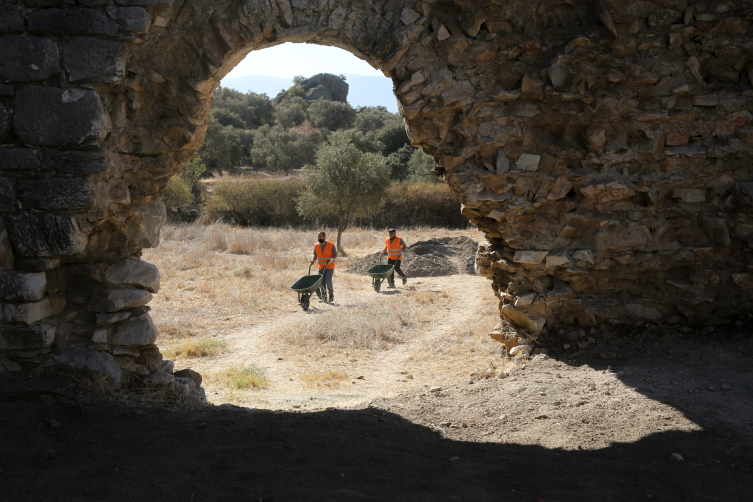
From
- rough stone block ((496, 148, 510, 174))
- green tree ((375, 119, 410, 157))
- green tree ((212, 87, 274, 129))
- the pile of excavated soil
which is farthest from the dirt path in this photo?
green tree ((212, 87, 274, 129))

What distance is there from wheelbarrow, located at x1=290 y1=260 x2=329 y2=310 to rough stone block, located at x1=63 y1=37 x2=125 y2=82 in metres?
6.48

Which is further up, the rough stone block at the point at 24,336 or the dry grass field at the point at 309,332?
the rough stone block at the point at 24,336

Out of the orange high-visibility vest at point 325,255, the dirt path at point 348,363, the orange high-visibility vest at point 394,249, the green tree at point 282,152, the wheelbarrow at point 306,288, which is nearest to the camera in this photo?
the dirt path at point 348,363

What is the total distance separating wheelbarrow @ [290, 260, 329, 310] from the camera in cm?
1024

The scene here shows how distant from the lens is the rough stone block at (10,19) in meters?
3.90

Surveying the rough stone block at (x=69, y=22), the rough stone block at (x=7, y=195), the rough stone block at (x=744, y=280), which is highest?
the rough stone block at (x=69, y=22)

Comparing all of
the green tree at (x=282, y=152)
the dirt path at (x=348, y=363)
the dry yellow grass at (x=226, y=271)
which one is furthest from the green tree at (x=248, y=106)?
the dirt path at (x=348, y=363)

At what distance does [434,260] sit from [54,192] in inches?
468

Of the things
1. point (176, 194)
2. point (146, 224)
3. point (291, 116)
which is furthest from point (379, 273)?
point (291, 116)

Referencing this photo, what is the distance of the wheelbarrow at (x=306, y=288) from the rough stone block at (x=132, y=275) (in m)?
5.41

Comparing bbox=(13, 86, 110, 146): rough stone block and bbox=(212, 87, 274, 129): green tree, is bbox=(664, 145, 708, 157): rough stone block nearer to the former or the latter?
bbox=(13, 86, 110, 146): rough stone block

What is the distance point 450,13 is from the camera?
4965 millimetres

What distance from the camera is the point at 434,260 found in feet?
49.6

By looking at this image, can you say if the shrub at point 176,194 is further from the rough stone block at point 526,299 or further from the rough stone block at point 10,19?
the rough stone block at point 526,299
